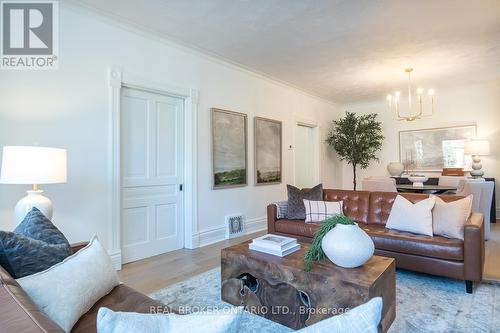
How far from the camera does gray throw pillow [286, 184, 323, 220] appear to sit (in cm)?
369

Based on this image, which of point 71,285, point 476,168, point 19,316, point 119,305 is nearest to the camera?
point 19,316

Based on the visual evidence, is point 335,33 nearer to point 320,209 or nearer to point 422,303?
point 320,209

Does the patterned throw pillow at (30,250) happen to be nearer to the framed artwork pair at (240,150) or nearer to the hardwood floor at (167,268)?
the hardwood floor at (167,268)

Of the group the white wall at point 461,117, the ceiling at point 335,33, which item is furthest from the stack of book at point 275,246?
the white wall at point 461,117

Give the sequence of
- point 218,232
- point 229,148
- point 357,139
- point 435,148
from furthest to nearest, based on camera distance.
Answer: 1. point 357,139
2. point 435,148
3. point 229,148
4. point 218,232

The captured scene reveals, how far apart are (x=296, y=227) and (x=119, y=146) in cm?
221

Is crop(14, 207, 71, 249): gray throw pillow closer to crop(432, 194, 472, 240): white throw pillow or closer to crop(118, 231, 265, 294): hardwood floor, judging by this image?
crop(118, 231, 265, 294): hardwood floor

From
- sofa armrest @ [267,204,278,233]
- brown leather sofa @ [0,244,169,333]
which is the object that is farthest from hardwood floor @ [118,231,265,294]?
brown leather sofa @ [0,244,169,333]

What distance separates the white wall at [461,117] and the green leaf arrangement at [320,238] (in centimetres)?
553

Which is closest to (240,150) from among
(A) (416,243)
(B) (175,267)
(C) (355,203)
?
(C) (355,203)

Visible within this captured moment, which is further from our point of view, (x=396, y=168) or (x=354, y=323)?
(x=396, y=168)

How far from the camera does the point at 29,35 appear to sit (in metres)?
2.70

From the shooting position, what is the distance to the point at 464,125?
5918 millimetres

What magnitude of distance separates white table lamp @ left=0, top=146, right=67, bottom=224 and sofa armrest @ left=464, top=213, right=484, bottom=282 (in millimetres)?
3353
